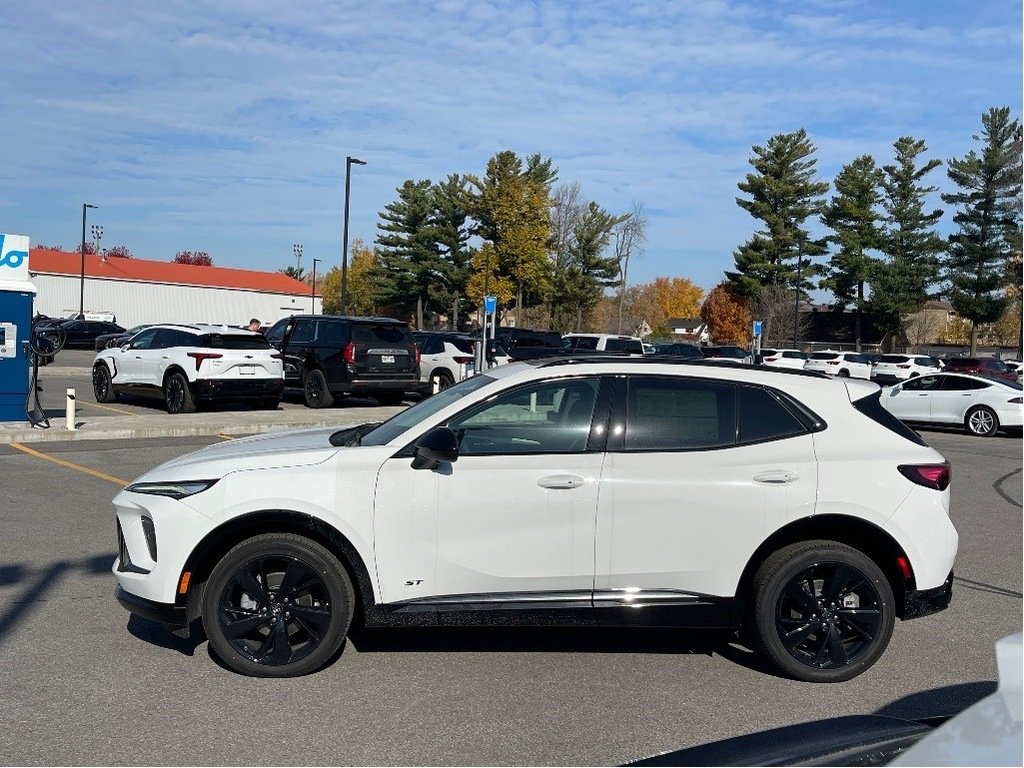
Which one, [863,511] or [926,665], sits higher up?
[863,511]

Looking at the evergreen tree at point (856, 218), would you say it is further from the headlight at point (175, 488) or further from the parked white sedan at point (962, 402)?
the headlight at point (175, 488)

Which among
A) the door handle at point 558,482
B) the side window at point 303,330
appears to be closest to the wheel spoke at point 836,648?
the door handle at point 558,482

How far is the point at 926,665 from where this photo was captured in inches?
227

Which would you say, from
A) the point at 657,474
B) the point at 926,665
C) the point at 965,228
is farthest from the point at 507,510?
the point at 965,228

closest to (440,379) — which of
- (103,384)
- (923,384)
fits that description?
(103,384)

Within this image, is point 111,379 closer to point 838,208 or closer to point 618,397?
point 618,397

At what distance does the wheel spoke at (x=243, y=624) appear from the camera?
17.1 feet

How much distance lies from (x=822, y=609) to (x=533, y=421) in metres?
1.81

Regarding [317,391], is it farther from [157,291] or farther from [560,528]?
[157,291]

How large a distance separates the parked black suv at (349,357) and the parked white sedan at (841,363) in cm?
2515

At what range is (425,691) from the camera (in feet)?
16.8

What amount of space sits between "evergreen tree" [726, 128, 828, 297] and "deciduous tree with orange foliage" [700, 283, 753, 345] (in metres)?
5.43

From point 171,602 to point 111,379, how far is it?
16.1 m

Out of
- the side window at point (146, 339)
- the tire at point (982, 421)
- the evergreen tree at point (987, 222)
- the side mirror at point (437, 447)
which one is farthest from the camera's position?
the evergreen tree at point (987, 222)
